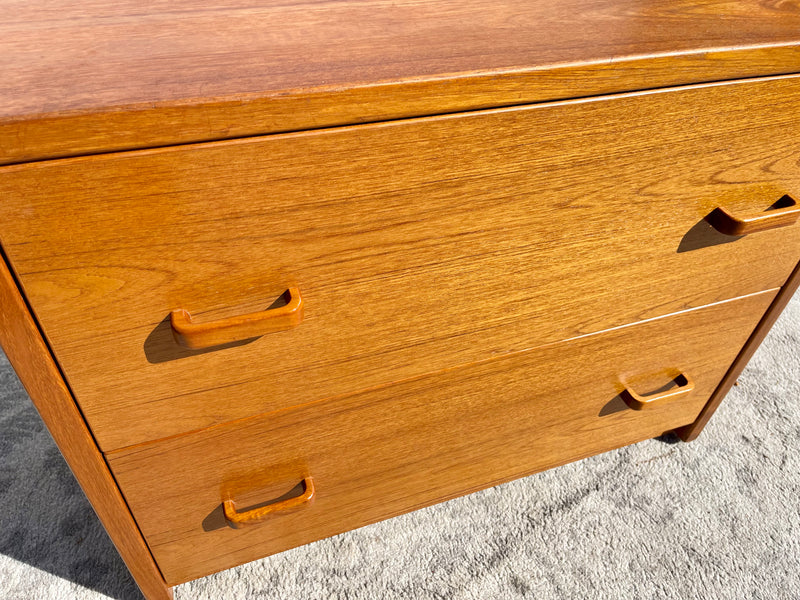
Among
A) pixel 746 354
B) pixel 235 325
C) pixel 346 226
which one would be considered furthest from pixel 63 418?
pixel 746 354

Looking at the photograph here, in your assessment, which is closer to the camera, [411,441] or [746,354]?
[411,441]

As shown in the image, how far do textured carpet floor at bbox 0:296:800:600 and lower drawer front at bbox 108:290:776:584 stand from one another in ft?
0.23

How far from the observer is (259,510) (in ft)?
1.83

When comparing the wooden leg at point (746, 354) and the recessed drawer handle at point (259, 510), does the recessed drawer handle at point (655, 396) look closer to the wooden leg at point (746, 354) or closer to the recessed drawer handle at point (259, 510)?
the wooden leg at point (746, 354)

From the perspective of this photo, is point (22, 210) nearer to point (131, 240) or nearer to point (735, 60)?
point (131, 240)

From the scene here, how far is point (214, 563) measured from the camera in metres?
0.64

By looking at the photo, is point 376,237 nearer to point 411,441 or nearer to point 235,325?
point 235,325

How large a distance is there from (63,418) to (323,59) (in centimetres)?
33

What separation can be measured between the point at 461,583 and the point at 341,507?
19cm

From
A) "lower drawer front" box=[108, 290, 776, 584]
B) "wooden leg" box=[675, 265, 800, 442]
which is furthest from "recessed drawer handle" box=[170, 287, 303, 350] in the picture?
"wooden leg" box=[675, 265, 800, 442]

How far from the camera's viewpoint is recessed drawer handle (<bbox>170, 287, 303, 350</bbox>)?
400mm

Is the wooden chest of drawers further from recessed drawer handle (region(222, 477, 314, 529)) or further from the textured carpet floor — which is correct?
the textured carpet floor

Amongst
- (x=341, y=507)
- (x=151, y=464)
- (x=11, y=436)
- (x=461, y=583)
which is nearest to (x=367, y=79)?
(x=151, y=464)

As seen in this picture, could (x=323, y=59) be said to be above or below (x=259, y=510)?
above
